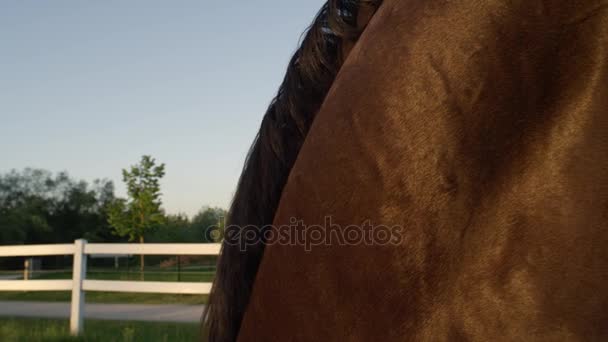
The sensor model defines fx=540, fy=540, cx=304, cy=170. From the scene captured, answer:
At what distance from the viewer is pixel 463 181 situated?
91cm

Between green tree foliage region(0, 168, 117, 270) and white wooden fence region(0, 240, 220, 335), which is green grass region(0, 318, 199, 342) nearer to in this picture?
white wooden fence region(0, 240, 220, 335)

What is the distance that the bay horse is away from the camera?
2.77ft

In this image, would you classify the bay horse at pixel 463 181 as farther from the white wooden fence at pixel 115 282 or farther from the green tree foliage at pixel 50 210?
the green tree foliage at pixel 50 210

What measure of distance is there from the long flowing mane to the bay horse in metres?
0.15

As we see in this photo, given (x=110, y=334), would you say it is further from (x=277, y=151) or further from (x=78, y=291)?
(x=277, y=151)

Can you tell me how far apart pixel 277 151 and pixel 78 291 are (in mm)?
6481

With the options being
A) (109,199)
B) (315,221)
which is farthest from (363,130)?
(109,199)

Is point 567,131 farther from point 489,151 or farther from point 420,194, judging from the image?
point 420,194

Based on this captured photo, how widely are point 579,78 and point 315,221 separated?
1.68 feet

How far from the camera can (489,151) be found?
2.99ft

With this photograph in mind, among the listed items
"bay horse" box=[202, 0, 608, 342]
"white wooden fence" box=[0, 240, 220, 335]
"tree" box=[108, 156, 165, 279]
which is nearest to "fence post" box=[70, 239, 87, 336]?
"white wooden fence" box=[0, 240, 220, 335]

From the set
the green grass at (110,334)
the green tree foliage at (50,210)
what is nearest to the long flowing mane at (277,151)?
the green grass at (110,334)

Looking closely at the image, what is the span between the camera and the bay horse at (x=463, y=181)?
844mm

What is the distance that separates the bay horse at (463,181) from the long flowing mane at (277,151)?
0.15 m
